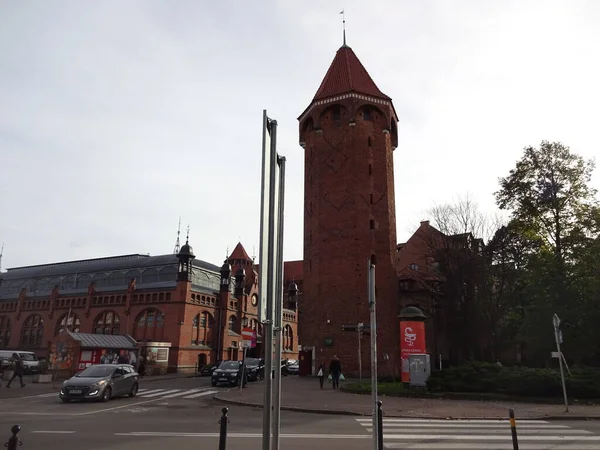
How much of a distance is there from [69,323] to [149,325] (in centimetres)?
1158

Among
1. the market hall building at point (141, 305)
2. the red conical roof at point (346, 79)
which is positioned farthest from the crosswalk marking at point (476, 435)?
the red conical roof at point (346, 79)

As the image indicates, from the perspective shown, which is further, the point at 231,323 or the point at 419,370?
the point at 231,323

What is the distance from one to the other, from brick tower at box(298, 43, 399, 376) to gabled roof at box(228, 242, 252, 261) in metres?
34.2

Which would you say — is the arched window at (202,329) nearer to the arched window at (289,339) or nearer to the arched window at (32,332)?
the arched window at (289,339)

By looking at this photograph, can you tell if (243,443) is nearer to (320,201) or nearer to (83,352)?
(83,352)

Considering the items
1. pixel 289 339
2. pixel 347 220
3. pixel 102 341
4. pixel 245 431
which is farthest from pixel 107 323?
pixel 245 431

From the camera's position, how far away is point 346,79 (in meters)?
41.4

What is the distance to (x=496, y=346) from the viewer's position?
35469 mm

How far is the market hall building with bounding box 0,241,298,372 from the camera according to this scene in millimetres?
44094

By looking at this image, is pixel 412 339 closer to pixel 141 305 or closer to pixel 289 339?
pixel 141 305

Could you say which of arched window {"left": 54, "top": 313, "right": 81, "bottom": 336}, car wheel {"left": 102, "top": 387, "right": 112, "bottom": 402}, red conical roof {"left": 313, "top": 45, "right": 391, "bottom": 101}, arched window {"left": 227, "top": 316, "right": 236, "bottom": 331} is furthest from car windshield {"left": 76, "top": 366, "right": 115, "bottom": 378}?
arched window {"left": 54, "top": 313, "right": 81, "bottom": 336}

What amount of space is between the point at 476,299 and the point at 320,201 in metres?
14.1

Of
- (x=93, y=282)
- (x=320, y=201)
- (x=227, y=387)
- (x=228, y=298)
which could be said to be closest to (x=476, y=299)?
(x=320, y=201)

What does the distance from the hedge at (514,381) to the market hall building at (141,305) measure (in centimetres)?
2423
